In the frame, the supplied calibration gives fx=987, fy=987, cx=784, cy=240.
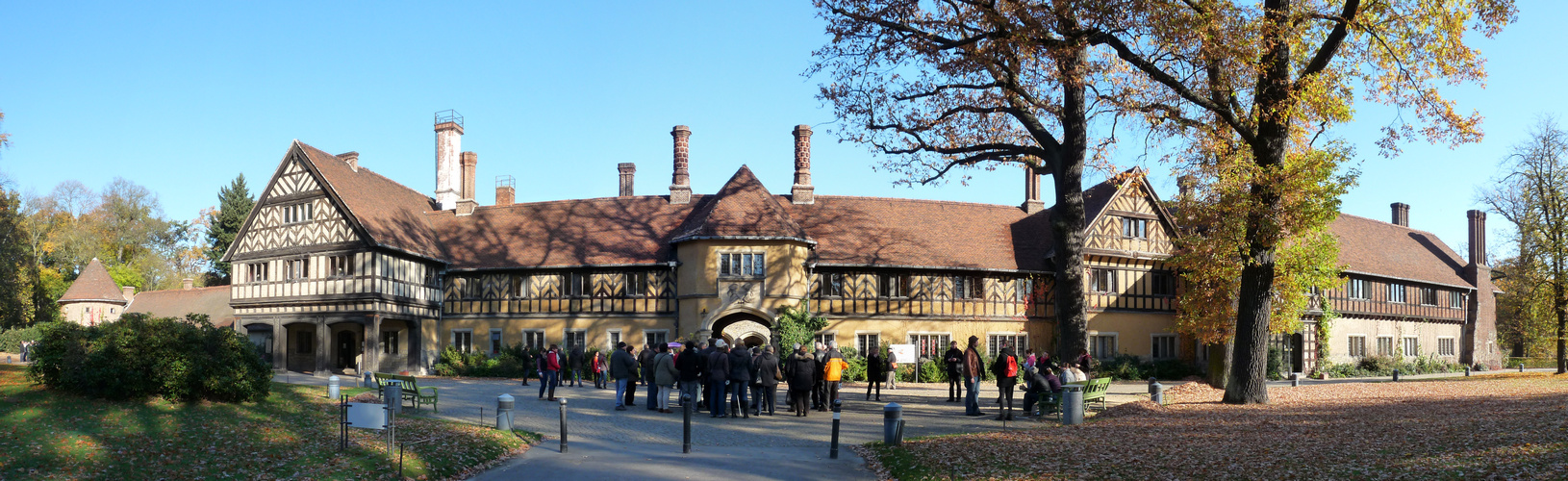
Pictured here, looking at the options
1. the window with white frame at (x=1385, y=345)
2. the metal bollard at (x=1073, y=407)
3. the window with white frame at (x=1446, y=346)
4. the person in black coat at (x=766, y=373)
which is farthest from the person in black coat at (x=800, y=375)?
the window with white frame at (x=1446, y=346)

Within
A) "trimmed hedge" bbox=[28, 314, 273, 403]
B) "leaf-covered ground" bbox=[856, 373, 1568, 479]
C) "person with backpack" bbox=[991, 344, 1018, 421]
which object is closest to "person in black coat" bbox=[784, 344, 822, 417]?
"person with backpack" bbox=[991, 344, 1018, 421]

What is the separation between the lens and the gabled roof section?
1302 inches

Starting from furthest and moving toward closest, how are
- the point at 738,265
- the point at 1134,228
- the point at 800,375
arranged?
the point at 1134,228 → the point at 738,265 → the point at 800,375

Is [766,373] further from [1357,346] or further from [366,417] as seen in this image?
[1357,346]

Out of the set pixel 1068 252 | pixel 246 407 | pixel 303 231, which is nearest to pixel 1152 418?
pixel 1068 252

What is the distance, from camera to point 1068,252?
20125 millimetres

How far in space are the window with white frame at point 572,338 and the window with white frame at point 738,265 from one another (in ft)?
20.5

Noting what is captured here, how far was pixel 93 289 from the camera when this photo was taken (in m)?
53.2

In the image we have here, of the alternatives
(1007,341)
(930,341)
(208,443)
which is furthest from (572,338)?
(208,443)

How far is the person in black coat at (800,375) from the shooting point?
61.0 feet

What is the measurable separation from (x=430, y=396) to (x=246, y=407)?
3226 millimetres

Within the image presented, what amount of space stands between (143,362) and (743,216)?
2021cm

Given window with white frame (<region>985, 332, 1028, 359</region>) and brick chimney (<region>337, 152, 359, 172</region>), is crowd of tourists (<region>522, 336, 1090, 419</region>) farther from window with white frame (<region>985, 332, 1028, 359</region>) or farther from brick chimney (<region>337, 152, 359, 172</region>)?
brick chimney (<region>337, 152, 359, 172</region>)

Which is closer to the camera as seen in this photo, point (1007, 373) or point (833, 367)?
point (1007, 373)
